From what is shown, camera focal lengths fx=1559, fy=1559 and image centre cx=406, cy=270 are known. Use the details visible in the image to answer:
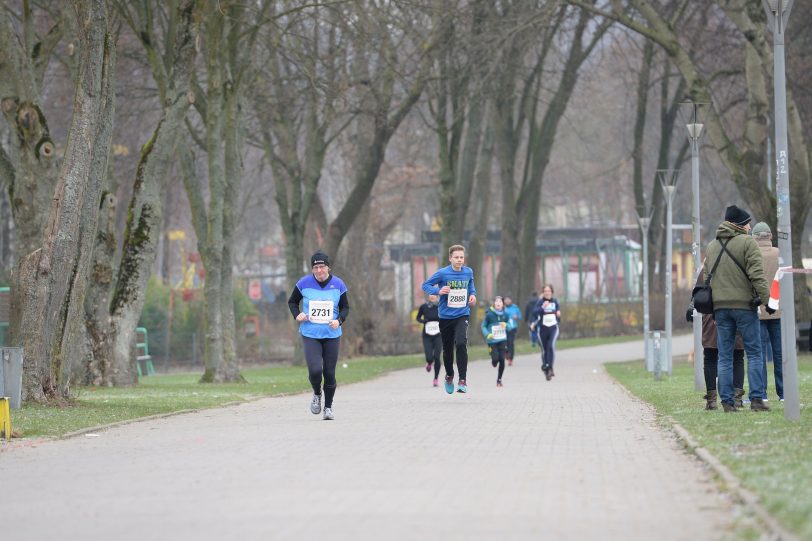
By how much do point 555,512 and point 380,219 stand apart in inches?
2198

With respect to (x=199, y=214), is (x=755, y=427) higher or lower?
lower

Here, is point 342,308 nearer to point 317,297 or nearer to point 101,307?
Answer: point 317,297

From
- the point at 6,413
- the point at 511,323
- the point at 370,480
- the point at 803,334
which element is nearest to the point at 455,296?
the point at 6,413

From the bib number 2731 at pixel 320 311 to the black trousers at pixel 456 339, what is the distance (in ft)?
11.1

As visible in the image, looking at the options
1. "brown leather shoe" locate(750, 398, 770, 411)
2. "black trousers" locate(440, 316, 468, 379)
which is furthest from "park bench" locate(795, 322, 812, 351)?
"brown leather shoe" locate(750, 398, 770, 411)

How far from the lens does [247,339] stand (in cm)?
5150

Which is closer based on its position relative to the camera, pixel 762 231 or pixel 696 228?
pixel 762 231

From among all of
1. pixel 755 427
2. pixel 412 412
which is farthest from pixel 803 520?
pixel 412 412

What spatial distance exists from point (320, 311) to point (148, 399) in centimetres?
653

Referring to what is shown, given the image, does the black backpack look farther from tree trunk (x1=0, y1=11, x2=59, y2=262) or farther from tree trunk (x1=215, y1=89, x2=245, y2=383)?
tree trunk (x1=215, y1=89, x2=245, y2=383)

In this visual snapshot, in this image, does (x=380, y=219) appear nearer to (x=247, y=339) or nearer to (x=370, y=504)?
(x=247, y=339)

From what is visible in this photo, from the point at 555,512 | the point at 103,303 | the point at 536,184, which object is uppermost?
the point at 536,184

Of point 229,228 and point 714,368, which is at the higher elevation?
point 229,228

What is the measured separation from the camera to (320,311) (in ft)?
54.5
